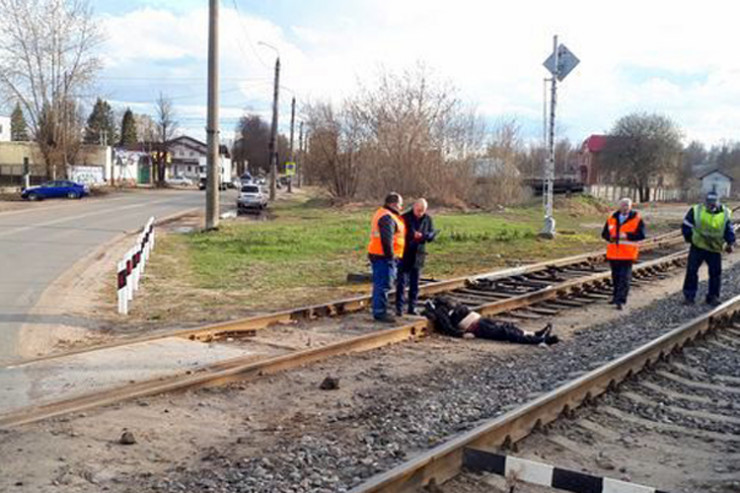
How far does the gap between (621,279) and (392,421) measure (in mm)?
7649

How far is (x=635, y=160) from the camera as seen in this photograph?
259 ft

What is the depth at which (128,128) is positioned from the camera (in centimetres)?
13325

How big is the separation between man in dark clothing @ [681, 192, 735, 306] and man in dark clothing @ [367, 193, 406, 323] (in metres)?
5.50

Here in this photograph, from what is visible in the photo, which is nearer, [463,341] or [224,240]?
[463,341]

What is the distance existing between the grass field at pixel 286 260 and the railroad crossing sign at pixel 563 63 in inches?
213

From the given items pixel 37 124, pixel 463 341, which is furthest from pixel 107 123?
pixel 463 341

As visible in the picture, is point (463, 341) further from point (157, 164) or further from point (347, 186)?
point (157, 164)

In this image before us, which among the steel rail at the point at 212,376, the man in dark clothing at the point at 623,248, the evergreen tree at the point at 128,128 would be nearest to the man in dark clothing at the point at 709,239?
the man in dark clothing at the point at 623,248

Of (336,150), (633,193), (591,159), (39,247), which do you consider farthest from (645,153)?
(39,247)

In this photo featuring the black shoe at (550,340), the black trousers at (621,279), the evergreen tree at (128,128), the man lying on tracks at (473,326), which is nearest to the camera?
the black shoe at (550,340)

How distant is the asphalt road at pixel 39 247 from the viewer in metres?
10.6

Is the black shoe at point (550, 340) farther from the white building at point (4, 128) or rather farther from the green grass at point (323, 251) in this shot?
the white building at point (4, 128)

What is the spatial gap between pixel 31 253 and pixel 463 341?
12914 millimetres

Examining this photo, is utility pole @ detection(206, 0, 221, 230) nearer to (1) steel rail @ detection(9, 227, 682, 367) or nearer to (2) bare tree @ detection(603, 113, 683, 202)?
(1) steel rail @ detection(9, 227, 682, 367)
